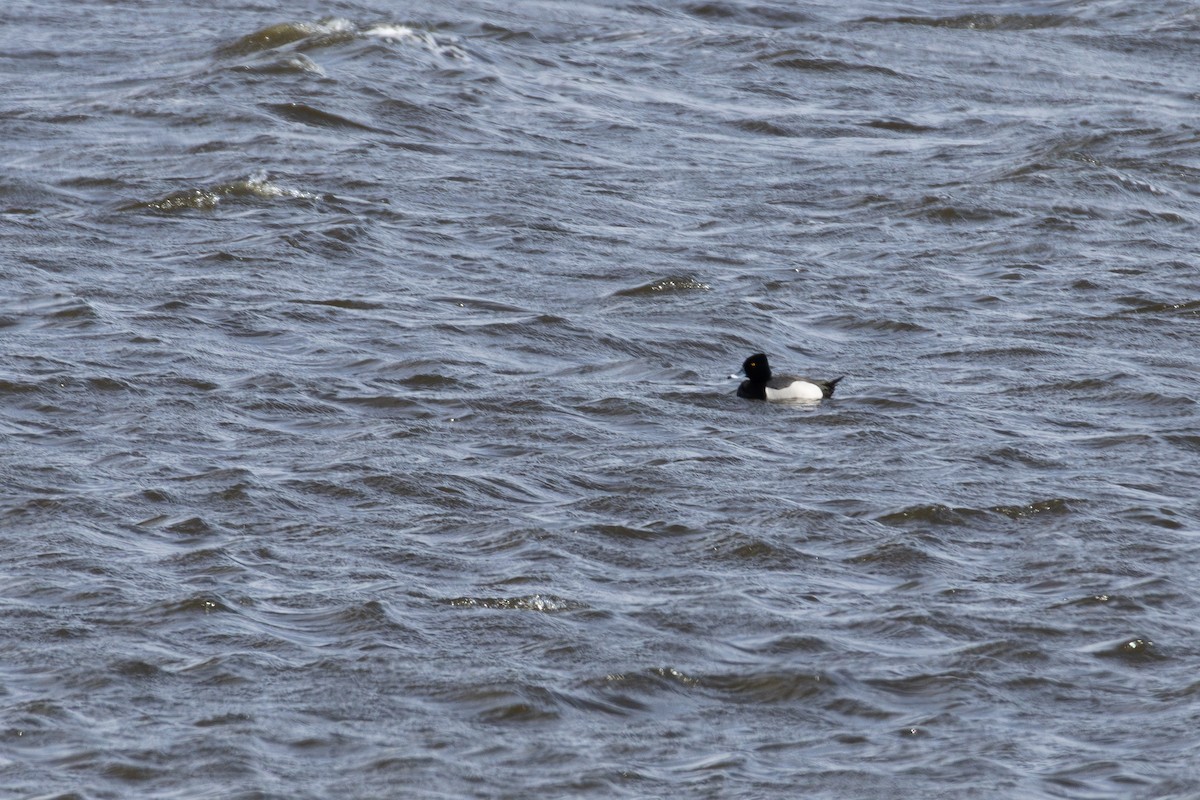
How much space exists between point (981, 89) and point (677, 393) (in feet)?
26.8

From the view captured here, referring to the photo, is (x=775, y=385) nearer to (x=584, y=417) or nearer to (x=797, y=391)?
(x=797, y=391)

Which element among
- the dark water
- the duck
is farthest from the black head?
the dark water

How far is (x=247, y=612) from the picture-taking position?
7.83 meters

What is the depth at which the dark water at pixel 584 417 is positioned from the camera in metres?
7.07

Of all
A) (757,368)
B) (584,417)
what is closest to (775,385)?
(757,368)

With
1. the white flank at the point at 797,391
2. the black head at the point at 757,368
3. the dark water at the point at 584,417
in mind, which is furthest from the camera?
the black head at the point at 757,368

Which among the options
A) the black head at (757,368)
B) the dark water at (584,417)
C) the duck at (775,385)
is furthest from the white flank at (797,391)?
the black head at (757,368)

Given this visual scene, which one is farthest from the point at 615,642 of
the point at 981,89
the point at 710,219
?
the point at 981,89

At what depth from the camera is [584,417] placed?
1059 centimetres

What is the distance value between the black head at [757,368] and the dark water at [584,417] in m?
0.21

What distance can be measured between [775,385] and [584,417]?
110cm

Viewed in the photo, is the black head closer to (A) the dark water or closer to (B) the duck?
(B) the duck

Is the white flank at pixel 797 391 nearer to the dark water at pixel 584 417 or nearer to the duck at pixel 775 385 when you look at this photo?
the duck at pixel 775 385

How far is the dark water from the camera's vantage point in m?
7.07
